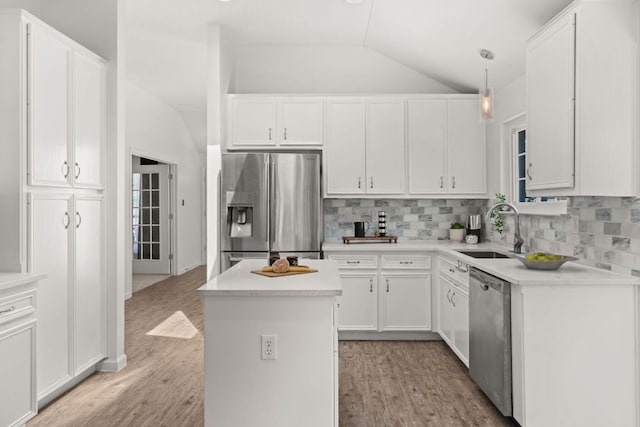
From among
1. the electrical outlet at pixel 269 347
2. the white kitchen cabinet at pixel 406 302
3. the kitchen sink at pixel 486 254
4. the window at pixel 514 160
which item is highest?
the window at pixel 514 160

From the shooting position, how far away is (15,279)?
235cm

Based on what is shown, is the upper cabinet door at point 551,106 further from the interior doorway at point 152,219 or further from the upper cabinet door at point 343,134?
the interior doorway at point 152,219

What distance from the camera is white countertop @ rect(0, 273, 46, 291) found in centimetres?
226

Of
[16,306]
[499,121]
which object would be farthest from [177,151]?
[16,306]

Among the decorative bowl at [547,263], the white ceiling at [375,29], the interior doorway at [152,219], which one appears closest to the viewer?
the decorative bowl at [547,263]

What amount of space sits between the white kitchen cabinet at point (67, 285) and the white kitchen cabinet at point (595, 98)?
3.14 meters

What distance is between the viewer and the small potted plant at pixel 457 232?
474 cm

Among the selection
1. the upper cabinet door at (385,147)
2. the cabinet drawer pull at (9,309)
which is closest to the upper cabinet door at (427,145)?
the upper cabinet door at (385,147)

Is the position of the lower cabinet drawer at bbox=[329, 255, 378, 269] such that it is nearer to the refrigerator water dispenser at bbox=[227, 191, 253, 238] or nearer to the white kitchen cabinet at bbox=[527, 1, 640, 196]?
the refrigerator water dispenser at bbox=[227, 191, 253, 238]

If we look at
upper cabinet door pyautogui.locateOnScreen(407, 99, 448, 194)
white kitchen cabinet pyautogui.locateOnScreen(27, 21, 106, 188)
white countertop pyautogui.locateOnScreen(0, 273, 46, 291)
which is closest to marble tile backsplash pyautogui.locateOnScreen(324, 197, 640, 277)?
upper cabinet door pyautogui.locateOnScreen(407, 99, 448, 194)

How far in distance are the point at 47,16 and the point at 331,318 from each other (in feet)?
10.7

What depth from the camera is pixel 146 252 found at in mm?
8281

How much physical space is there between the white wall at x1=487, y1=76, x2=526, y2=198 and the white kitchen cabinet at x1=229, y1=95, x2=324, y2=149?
1744 millimetres

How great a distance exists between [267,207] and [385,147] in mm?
1390
